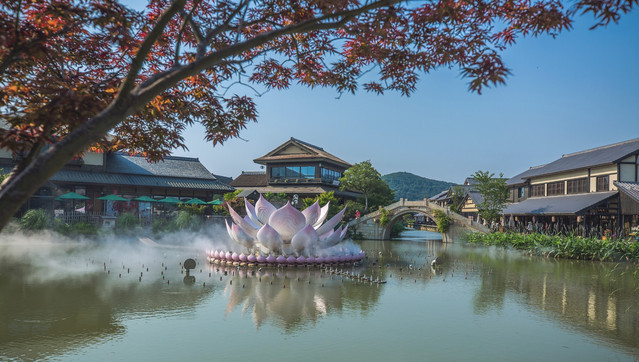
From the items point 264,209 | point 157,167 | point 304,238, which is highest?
point 157,167

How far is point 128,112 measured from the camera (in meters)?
3.49

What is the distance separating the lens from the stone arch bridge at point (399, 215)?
3484cm

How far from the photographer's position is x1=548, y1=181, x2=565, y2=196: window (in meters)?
34.4

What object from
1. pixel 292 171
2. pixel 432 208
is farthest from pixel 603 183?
pixel 292 171

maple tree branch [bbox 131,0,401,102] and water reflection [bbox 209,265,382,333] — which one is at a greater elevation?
maple tree branch [bbox 131,0,401,102]

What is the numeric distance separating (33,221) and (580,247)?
94.5 ft

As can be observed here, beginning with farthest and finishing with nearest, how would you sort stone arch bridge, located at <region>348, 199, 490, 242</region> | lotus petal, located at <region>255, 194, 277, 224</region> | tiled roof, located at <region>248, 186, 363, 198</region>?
Answer: 1. tiled roof, located at <region>248, 186, 363, 198</region>
2. stone arch bridge, located at <region>348, 199, 490, 242</region>
3. lotus petal, located at <region>255, 194, 277, 224</region>

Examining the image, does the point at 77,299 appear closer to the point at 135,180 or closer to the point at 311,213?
the point at 311,213

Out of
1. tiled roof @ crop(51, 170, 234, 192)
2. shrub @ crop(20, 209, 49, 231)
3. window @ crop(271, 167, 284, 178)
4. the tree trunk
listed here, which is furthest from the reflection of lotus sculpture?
window @ crop(271, 167, 284, 178)

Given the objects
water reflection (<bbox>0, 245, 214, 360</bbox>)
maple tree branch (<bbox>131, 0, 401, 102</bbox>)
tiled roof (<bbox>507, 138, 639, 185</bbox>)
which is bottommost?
water reflection (<bbox>0, 245, 214, 360</bbox>)

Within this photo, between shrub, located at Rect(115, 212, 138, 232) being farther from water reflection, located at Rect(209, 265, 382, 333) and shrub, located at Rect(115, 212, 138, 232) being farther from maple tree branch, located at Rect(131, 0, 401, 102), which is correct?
maple tree branch, located at Rect(131, 0, 401, 102)

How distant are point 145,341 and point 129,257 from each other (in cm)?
1246

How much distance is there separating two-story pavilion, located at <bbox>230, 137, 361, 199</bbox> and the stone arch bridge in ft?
17.4

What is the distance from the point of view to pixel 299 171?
43.8 metres
